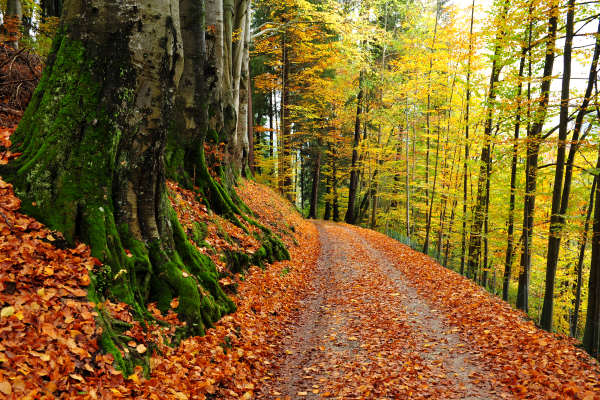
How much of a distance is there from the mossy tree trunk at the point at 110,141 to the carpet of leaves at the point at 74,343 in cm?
26

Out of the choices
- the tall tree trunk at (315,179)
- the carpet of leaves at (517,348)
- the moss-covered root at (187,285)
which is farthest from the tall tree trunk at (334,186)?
the moss-covered root at (187,285)

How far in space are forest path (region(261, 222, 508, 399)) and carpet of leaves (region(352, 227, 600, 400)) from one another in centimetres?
29

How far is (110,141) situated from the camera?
4.31 metres

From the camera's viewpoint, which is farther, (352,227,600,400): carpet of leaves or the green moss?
(352,227,600,400): carpet of leaves

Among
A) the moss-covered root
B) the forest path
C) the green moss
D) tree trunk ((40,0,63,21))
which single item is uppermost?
tree trunk ((40,0,63,21))

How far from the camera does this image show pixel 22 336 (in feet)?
8.94

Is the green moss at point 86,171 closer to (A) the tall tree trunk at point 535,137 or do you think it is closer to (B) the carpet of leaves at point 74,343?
(B) the carpet of leaves at point 74,343

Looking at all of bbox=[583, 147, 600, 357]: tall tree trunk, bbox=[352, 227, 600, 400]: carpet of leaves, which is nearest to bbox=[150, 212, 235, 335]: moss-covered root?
bbox=[352, 227, 600, 400]: carpet of leaves

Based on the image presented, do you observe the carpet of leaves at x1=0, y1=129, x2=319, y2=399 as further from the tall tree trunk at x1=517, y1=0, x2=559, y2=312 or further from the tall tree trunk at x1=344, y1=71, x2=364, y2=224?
the tall tree trunk at x1=344, y1=71, x2=364, y2=224

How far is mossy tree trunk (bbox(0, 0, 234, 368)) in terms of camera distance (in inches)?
156

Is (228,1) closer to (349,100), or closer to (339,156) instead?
(349,100)

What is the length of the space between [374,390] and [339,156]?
85.3 ft

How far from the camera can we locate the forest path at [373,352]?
192 inches

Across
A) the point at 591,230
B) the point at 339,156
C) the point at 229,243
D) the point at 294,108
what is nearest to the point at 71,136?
the point at 229,243
